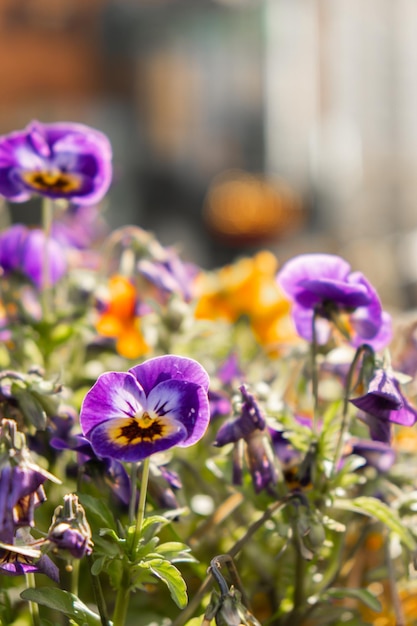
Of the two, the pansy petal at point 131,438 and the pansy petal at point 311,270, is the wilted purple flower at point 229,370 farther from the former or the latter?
the pansy petal at point 131,438

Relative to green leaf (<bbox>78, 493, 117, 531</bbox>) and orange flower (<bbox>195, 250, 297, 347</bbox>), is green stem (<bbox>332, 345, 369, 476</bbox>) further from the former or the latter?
orange flower (<bbox>195, 250, 297, 347</bbox>)

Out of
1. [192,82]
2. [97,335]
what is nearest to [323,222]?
[192,82]

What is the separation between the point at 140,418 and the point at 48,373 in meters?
0.26

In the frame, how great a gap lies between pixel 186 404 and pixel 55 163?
0.31 metres

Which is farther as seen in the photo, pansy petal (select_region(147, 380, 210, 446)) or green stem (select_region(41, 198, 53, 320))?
green stem (select_region(41, 198, 53, 320))

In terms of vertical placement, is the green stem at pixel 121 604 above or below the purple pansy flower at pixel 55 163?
below

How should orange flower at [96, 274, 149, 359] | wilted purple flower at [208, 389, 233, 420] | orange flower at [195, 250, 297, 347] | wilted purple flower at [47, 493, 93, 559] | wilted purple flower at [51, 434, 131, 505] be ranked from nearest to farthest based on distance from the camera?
wilted purple flower at [47, 493, 93, 559], wilted purple flower at [51, 434, 131, 505], wilted purple flower at [208, 389, 233, 420], orange flower at [96, 274, 149, 359], orange flower at [195, 250, 297, 347]

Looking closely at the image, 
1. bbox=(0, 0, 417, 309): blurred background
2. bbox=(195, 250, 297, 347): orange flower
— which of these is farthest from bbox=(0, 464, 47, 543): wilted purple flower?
bbox=(0, 0, 417, 309): blurred background

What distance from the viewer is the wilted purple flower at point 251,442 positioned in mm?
610

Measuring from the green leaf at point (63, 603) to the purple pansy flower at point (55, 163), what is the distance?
33 cm

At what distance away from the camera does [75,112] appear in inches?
315

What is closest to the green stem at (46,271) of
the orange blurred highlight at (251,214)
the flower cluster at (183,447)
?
the flower cluster at (183,447)

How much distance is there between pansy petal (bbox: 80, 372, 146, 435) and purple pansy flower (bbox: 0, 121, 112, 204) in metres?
0.28

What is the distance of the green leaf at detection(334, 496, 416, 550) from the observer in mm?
621
